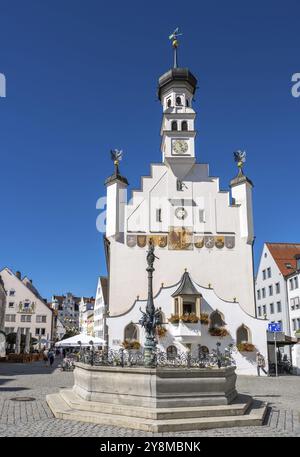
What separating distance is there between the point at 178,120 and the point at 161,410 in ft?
117

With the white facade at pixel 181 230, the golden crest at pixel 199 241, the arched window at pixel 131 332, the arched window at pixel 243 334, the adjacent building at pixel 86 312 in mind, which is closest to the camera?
the arched window at pixel 131 332

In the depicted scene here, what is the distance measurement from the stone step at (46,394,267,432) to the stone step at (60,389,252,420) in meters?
0.13

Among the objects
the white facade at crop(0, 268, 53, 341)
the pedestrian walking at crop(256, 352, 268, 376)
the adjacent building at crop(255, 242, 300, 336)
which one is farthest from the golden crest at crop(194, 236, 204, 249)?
the white facade at crop(0, 268, 53, 341)

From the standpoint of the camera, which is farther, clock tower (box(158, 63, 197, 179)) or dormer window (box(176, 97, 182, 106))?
dormer window (box(176, 97, 182, 106))

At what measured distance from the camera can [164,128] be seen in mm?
44312

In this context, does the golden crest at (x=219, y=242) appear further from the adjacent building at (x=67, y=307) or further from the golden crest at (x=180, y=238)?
the adjacent building at (x=67, y=307)

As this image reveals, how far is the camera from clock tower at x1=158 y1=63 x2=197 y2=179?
41.8 metres


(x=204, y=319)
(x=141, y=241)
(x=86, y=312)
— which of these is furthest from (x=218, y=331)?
(x=86, y=312)

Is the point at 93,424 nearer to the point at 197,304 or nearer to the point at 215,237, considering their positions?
the point at 197,304

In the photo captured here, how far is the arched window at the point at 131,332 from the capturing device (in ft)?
115

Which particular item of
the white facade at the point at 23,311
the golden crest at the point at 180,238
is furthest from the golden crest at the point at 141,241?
the white facade at the point at 23,311

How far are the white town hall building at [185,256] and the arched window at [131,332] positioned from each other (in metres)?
0.08

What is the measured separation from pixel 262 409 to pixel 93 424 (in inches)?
214

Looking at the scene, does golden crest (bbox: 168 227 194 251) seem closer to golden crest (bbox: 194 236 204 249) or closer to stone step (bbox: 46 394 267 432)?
golden crest (bbox: 194 236 204 249)
